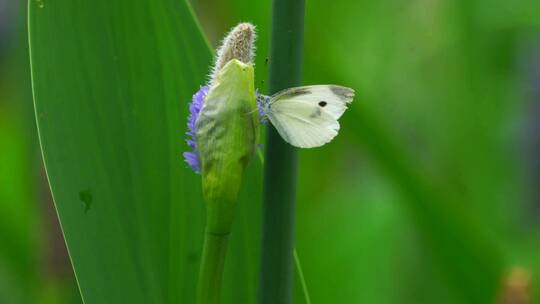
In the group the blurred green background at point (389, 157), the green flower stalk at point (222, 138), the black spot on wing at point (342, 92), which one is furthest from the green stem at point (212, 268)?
the blurred green background at point (389, 157)

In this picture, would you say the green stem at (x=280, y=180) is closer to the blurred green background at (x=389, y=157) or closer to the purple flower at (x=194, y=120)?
the purple flower at (x=194, y=120)

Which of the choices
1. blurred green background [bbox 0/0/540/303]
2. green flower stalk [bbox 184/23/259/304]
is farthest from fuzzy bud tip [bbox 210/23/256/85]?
blurred green background [bbox 0/0/540/303]

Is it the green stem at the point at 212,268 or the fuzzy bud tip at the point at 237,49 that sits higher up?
the fuzzy bud tip at the point at 237,49

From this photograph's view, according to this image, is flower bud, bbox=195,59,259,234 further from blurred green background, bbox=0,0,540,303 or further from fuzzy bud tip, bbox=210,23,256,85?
blurred green background, bbox=0,0,540,303

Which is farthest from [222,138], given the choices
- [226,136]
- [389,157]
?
[389,157]

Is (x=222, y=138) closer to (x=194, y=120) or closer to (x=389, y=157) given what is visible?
(x=194, y=120)
